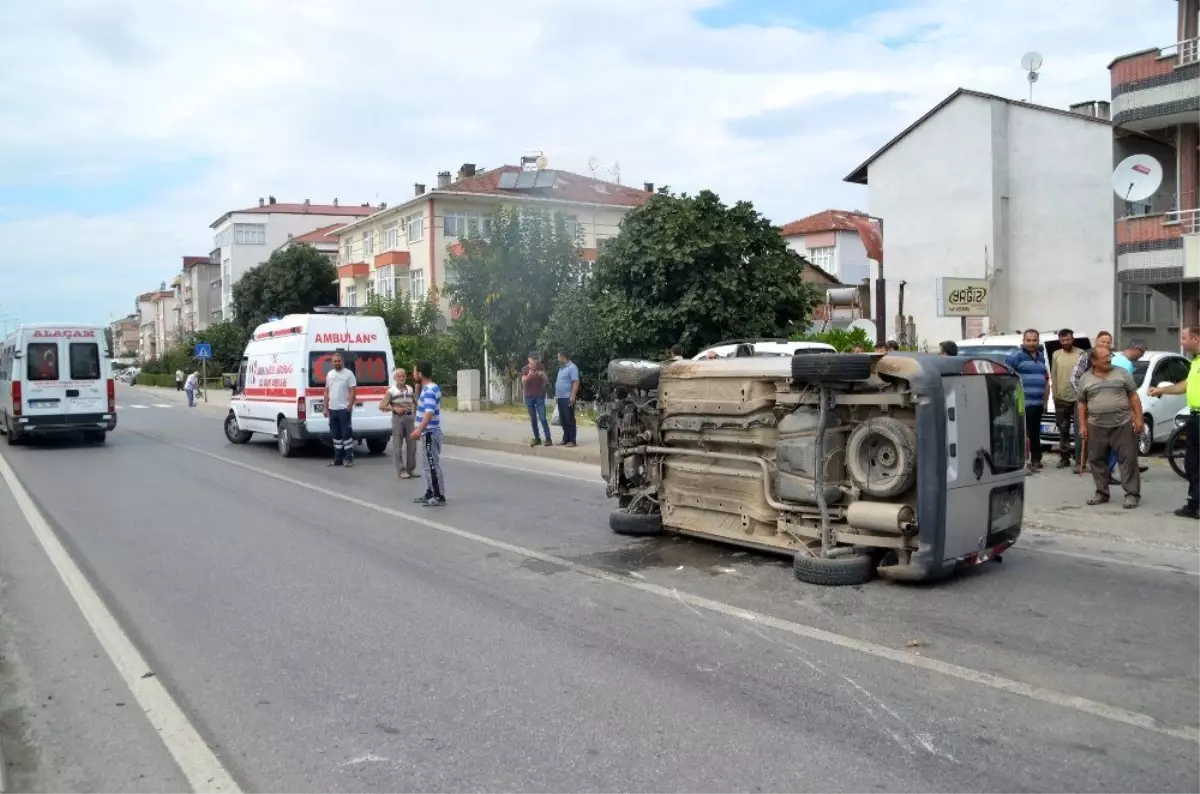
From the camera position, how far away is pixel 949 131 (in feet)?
101

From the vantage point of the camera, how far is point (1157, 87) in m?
21.3

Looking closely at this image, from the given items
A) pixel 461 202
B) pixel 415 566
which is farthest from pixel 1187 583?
pixel 461 202

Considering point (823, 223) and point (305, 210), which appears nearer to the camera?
point (823, 223)

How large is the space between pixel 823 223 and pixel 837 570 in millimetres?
52428

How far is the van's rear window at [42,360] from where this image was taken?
20645mm

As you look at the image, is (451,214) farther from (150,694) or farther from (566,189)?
(150,694)

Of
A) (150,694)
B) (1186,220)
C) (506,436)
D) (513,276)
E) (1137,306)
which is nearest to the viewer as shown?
(150,694)

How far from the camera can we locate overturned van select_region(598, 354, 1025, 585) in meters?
6.86

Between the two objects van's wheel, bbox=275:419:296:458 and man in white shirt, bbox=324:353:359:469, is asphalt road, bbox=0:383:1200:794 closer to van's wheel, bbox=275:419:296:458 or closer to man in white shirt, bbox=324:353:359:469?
man in white shirt, bbox=324:353:359:469

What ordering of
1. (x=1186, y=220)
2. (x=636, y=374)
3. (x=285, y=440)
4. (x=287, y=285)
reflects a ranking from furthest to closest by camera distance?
(x=287, y=285)
(x=1186, y=220)
(x=285, y=440)
(x=636, y=374)

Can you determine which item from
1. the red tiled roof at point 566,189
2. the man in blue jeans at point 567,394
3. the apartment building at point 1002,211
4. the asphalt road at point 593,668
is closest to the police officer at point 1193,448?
the asphalt road at point 593,668

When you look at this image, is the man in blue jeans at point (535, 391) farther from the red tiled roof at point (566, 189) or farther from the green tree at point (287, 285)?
the green tree at point (287, 285)

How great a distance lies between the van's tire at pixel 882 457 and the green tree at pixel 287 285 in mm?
57696

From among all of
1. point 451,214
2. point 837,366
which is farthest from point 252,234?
point 837,366
